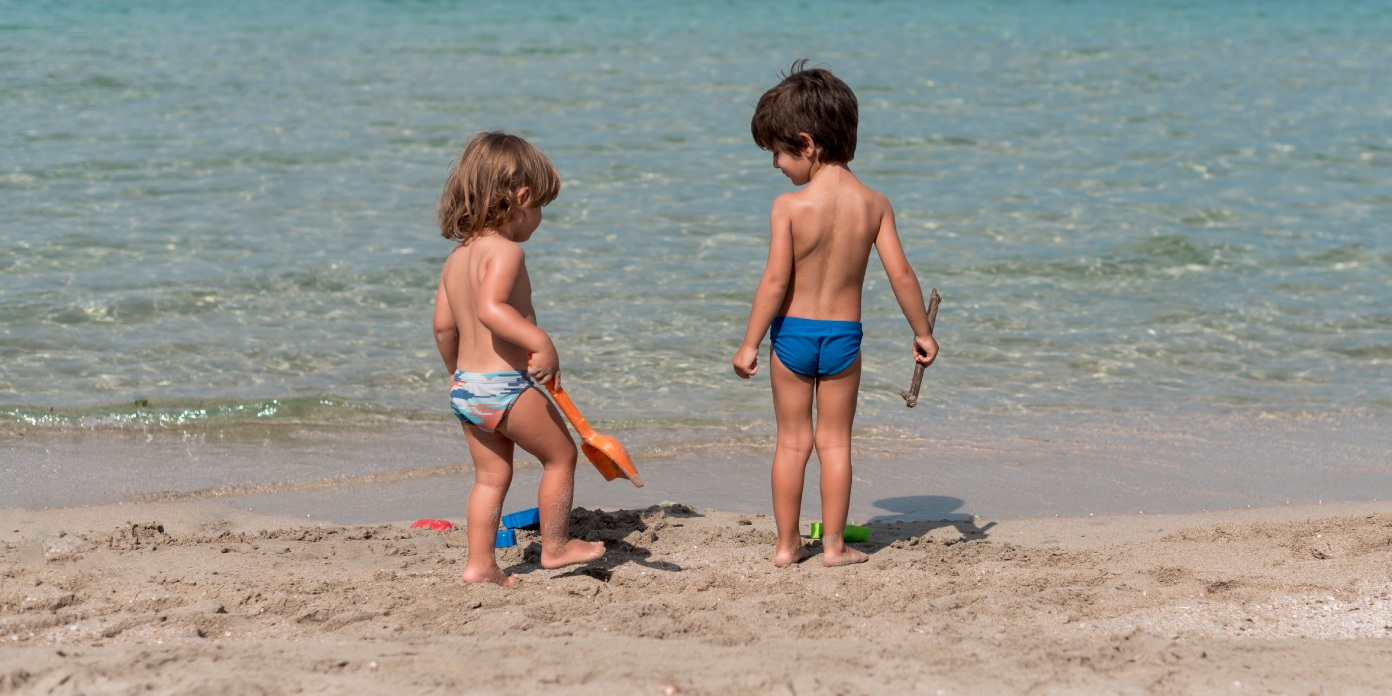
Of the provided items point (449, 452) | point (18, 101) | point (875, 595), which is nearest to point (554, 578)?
point (875, 595)

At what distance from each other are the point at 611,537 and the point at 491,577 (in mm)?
610

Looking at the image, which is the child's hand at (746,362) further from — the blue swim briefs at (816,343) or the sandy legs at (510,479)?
the sandy legs at (510,479)

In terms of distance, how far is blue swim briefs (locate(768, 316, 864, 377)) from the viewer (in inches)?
160

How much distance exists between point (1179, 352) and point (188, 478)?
195 inches

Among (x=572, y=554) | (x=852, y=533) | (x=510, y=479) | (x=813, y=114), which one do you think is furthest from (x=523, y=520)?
(x=813, y=114)

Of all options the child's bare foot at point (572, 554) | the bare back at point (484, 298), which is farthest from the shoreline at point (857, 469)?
the bare back at point (484, 298)

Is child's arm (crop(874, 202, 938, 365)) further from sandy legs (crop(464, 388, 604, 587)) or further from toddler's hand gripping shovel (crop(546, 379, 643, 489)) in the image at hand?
sandy legs (crop(464, 388, 604, 587))

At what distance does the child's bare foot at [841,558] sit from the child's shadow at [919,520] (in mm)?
322

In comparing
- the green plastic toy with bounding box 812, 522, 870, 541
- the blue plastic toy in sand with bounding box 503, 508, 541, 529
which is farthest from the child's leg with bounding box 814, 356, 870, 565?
the blue plastic toy in sand with bounding box 503, 508, 541, 529

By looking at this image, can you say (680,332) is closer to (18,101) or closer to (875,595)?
(875,595)

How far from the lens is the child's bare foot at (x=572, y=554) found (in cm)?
411

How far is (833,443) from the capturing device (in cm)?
423

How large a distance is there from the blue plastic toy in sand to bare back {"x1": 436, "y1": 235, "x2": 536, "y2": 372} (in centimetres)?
75

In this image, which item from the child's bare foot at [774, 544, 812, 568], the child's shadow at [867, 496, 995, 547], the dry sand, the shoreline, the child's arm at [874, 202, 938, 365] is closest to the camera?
the dry sand
